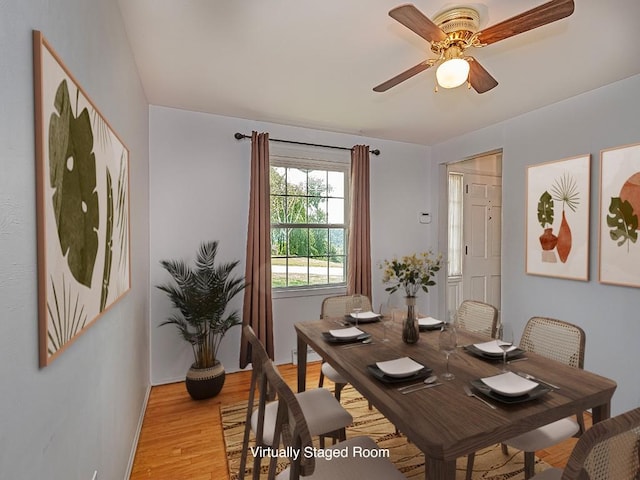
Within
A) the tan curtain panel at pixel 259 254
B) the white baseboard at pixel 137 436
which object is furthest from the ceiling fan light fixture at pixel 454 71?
the white baseboard at pixel 137 436

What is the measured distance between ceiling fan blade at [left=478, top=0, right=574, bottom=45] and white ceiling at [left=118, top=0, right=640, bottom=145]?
0.17m

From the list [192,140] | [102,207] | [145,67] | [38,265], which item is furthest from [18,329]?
[192,140]

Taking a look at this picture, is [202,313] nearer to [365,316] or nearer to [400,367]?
[365,316]

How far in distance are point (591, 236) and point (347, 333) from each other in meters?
2.15

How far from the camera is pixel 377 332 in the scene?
205cm

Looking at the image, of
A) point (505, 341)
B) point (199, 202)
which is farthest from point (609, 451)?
point (199, 202)

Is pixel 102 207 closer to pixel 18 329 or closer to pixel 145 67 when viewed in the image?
pixel 18 329

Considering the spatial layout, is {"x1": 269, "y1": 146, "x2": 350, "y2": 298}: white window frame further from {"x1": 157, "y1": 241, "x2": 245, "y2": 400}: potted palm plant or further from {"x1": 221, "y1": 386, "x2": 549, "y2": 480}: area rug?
{"x1": 221, "y1": 386, "x2": 549, "y2": 480}: area rug

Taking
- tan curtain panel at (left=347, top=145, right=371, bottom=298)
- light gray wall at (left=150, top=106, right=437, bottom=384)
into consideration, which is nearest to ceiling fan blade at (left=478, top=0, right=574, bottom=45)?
tan curtain panel at (left=347, top=145, right=371, bottom=298)

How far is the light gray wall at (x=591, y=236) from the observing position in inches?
92.5

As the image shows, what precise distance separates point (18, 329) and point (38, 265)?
0.16 meters

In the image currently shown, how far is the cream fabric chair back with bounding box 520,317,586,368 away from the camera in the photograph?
5.59 ft

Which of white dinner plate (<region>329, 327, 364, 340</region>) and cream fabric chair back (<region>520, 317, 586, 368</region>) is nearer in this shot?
cream fabric chair back (<region>520, 317, 586, 368</region>)

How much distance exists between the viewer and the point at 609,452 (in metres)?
0.90
